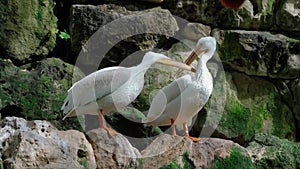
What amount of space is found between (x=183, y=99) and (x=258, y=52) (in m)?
1.65

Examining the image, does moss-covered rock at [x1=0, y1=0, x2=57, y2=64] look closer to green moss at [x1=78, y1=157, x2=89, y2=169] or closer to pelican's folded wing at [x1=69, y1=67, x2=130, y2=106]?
pelican's folded wing at [x1=69, y1=67, x2=130, y2=106]

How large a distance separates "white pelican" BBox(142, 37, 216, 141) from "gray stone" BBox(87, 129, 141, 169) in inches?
28.2

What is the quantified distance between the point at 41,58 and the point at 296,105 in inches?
97.3

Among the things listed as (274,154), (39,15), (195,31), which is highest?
(39,15)

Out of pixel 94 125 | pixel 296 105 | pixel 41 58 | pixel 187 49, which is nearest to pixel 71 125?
pixel 94 125

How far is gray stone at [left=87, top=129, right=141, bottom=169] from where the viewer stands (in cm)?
305

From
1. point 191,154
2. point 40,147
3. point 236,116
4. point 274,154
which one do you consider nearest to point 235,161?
point 191,154

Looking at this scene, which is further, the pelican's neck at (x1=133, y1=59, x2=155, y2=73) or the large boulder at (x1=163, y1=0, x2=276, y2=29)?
the large boulder at (x1=163, y1=0, x2=276, y2=29)

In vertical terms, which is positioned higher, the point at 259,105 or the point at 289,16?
the point at 289,16

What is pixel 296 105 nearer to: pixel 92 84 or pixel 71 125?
pixel 71 125

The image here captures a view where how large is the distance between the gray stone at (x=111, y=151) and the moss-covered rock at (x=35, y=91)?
4.08 ft

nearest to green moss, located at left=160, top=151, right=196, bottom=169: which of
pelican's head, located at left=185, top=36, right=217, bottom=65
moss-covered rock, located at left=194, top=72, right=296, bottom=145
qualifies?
pelican's head, located at left=185, top=36, right=217, bottom=65

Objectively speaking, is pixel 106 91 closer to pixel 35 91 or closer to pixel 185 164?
pixel 185 164

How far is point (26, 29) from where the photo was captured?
483 cm
